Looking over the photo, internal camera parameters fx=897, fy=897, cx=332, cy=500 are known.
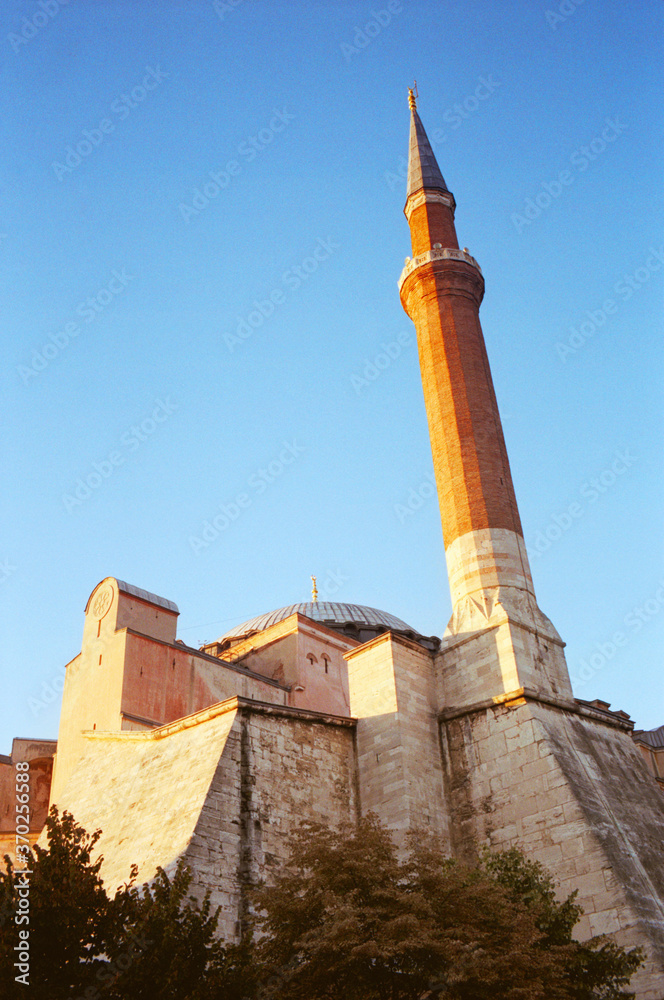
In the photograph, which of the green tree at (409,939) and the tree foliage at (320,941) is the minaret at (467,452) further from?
the tree foliage at (320,941)

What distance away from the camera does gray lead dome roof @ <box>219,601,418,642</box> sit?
26.5 m

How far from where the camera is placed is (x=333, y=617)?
1072 inches

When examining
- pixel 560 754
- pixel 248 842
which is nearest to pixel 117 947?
pixel 248 842

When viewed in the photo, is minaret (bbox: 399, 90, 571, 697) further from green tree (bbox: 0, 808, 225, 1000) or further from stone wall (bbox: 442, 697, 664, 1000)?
green tree (bbox: 0, 808, 225, 1000)

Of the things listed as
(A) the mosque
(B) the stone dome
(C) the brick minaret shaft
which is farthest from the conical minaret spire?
(B) the stone dome

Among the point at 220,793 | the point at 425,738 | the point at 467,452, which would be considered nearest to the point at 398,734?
the point at 425,738

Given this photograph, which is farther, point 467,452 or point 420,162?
point 420,162

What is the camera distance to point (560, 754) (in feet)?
44.9

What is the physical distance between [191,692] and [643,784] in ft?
29.6

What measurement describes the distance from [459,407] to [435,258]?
14.2 ft

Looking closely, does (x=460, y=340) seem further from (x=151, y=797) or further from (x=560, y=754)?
(x=151, y=797)

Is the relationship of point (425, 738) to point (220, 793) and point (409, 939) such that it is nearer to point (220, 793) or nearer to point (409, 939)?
point (220, 793)

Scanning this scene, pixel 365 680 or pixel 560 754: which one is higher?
pixel 365 680

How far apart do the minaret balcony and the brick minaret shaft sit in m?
0.03
